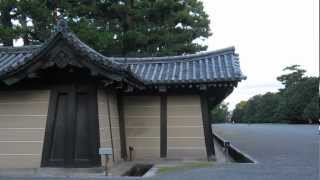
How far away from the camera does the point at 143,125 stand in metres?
14.5

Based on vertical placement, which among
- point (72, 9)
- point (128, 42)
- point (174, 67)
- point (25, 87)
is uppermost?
point (72, 9)

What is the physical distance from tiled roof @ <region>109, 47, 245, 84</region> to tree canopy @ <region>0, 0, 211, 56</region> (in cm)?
629

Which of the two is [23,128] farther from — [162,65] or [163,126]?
[162,65]

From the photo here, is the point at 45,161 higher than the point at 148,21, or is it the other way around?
the point at 148,21

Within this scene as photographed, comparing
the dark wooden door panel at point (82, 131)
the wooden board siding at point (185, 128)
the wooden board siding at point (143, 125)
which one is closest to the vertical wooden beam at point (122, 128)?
the wooden board siding at point (143, 125)

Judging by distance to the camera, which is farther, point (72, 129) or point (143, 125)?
point (143, 125)

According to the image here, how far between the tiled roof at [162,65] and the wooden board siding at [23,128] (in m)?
1.03

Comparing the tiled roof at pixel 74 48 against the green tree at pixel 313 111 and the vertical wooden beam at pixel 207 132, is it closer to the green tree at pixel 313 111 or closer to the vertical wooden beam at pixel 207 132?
the vertical wooden beam at pixel 207 132

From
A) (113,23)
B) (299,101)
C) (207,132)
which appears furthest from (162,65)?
(299,101)

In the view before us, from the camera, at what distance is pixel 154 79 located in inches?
550

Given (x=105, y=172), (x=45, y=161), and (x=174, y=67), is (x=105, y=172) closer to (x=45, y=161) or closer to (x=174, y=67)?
(x=45, y=161)

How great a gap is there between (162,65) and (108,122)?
150 inches

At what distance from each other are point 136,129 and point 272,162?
13.7 ft

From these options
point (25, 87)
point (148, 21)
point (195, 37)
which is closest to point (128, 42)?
point (148, 21)
